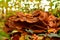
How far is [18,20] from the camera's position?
2.80 ft

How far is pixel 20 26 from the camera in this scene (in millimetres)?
835

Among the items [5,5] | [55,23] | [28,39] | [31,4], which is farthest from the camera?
[31,4]

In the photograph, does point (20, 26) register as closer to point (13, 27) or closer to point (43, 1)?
point (13, 27)

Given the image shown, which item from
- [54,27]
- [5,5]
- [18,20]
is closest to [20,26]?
[18,20]

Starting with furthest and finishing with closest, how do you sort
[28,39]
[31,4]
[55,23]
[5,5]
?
1. [31,4]
2. [5,5]
3. [55,23]
4. [28,39]

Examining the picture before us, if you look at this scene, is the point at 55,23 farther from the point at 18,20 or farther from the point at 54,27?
the point at 18,20

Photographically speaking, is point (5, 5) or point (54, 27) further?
point (5, 5)

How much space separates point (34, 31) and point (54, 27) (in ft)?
0.35

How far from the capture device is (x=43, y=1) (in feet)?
4.67

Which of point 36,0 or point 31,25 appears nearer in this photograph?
point 31,25

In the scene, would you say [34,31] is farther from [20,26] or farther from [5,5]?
[5,5]

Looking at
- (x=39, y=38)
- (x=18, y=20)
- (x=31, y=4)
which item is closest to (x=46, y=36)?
(x=39, y=38)

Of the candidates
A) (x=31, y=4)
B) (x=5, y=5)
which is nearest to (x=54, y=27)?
(x=5, y=5)

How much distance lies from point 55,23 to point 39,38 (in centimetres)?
14
